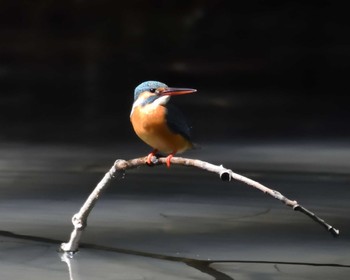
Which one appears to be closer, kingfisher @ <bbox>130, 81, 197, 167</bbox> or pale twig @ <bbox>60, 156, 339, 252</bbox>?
pale twig @ <bbox>60, 156, 339, 252</bbox>

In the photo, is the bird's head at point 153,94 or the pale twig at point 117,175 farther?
the bird's head at point 153,94

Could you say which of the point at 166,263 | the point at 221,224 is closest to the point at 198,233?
the point at 221,224

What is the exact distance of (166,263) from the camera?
1.66m

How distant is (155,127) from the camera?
5.17 ft

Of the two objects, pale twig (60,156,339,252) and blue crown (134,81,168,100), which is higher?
blue crown (134,81,168,100)

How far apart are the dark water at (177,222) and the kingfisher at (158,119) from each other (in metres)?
0.19

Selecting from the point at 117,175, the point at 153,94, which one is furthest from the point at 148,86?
the point at 117,175

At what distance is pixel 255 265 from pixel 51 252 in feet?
1.08

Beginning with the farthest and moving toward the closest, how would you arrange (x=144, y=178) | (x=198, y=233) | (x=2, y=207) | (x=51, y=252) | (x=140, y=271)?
(x=144, y=178)
(x=2, y=207)
(x=198, y=233)
(x=51, y=252)
(x=140, y=271)

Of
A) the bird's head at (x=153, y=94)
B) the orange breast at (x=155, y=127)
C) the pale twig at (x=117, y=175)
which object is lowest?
the pale twig at (x=117, y=175)

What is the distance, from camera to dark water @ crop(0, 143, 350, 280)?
5.35 ft

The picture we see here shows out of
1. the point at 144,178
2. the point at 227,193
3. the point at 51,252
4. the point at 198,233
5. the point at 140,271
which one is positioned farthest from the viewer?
the point at 144,178

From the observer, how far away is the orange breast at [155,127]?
62.1 inches

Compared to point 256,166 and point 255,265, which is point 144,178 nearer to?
point 256,166
